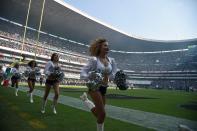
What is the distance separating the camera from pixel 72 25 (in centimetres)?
7631

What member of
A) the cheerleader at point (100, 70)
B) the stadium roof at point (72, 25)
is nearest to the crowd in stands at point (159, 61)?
the stadium roof at point (72, 25)

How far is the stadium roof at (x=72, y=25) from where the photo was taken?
61.6m

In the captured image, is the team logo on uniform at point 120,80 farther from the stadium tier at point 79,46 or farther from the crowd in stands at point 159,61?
the crowd in stands at point 159,61

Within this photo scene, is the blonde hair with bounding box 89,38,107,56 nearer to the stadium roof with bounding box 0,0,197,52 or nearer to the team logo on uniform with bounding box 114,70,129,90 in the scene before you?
the team logo on uniform with bounding box 114,70,129,90

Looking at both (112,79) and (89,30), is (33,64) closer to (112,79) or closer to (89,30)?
(112,79)

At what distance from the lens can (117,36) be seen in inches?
3632

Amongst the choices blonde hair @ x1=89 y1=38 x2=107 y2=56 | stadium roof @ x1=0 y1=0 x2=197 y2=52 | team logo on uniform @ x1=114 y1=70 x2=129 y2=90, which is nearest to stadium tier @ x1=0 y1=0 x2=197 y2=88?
stadium roof @ x1=0 y1=0 x2=197 y2=52

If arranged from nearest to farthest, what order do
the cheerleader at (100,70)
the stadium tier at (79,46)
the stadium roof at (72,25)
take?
the cheerleader at (100,70)
the stadium roof at (72,25)
the stadium tier at (79,46)

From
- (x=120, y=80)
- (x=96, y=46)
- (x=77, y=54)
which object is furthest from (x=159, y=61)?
(x=96, y=46)

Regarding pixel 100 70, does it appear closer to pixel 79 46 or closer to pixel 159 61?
pixel 79 46

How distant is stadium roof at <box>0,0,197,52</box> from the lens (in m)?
61.6

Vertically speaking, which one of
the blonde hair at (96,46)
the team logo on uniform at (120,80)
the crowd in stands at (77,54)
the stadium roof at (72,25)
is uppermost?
the stadium roof at (72,25)

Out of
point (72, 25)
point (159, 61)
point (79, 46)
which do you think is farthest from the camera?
point (159, 61)

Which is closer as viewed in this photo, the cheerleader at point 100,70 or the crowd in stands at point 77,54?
the cheerleader at point 100,70
